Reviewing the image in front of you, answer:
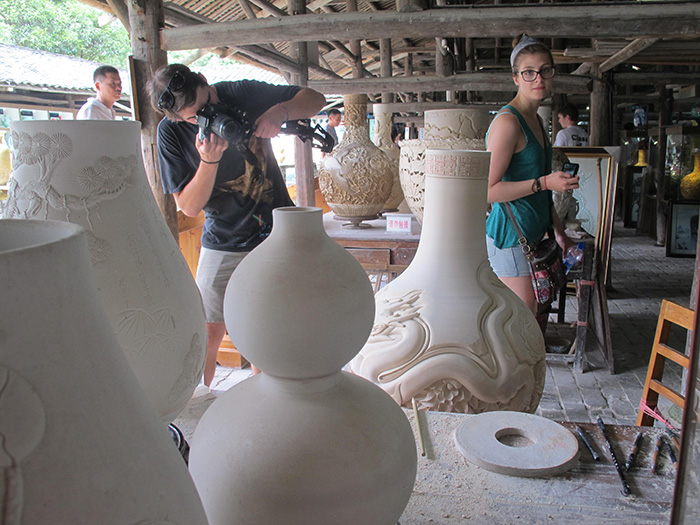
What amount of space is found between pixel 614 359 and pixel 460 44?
591 centimetres

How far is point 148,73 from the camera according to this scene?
110 inches

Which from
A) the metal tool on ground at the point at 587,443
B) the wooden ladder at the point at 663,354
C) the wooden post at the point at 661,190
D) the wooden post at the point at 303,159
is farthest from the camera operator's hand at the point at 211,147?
the wooden post at the point at 661,190

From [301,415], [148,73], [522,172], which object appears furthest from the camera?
[148,73]

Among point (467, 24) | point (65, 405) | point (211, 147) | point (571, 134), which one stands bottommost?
point (65, 405)

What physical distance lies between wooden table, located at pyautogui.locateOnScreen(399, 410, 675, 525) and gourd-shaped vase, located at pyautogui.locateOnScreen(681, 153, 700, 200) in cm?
630

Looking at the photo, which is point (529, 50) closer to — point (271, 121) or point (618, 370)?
point (271, 121)

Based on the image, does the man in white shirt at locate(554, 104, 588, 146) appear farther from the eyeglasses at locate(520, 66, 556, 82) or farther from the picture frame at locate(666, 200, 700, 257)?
the eyeglasses at locate(520, 66, 556, 82)

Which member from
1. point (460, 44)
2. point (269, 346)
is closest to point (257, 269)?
point (269, 346)

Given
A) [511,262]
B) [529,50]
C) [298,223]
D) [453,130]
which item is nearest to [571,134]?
[453,130]

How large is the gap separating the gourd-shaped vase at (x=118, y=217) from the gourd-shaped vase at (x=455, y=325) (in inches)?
22.1

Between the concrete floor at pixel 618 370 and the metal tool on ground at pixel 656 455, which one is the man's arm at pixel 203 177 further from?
the metal tool on ground at pixel 656 455

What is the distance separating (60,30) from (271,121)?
16569 mm

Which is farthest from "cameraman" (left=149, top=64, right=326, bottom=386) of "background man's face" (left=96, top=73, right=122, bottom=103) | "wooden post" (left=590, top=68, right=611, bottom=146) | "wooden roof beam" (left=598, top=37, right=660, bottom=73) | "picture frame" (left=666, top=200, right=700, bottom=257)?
"picture frame" (left=666, top=200, right=700, bottom=257)

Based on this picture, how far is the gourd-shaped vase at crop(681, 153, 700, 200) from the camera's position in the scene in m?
6.18
